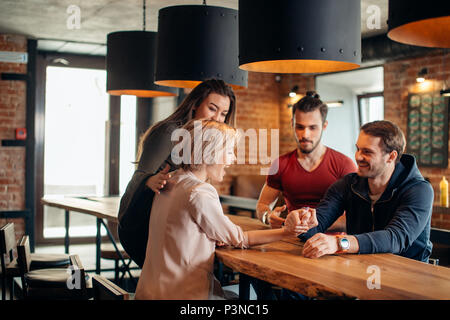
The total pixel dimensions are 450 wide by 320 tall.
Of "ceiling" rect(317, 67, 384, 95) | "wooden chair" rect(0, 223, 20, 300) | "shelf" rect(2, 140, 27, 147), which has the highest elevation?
"ceiling" rect(317, 67, 384, 95)

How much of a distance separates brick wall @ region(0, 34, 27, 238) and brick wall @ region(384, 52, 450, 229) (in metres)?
4.62

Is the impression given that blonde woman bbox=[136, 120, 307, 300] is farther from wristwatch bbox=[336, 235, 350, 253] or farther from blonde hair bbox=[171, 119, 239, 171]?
wristwatch bbox=[336, 235, 350, 253]

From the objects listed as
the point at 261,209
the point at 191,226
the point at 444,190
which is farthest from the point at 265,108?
the point at 191,226

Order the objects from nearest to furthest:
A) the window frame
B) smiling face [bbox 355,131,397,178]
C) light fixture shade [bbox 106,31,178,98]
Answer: smiling face [bbox 355,131,397,178], light fixture shade [bbox 106,31,178,98], the window frame

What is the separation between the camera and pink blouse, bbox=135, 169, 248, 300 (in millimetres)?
1965

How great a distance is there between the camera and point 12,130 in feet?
22.7

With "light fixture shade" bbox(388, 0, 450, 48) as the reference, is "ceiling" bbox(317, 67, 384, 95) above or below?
above

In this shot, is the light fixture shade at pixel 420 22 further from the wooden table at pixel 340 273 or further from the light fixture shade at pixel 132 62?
the light fixture shade at pixel 132 62

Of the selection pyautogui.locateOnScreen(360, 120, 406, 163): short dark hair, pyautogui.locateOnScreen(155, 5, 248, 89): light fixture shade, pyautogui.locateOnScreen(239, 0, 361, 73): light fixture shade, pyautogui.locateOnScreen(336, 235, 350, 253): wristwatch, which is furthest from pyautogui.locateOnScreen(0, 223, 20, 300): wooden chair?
pyautogui.locateOnScreen(360, 120, 406, 163): short dark hair

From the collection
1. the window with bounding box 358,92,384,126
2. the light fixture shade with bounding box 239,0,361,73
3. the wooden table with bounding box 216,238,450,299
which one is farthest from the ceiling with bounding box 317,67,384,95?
the wooden table with bounding box 216,238,450,299

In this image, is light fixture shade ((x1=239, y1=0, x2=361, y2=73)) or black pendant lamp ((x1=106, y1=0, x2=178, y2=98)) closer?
light fixture shade ((x1=239, y1=0, x2=361, y2=73))

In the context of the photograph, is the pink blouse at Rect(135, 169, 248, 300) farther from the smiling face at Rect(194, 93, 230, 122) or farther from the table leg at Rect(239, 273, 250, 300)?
the smiling face at Rect(194, 93, 230, 122)

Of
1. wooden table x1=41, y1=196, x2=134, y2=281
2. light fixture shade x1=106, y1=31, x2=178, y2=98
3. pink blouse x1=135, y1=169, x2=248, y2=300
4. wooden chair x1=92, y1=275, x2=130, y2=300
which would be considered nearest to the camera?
wooden chair x1=92, y1=275, x2=130, y2=300

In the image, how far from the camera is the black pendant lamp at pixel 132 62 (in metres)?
4.23
